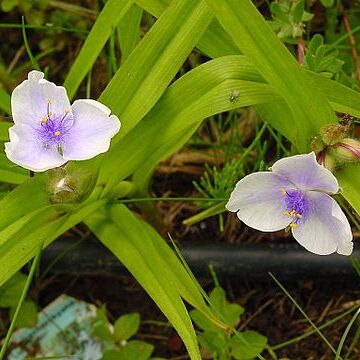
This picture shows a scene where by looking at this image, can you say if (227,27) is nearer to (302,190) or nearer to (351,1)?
(302,190)

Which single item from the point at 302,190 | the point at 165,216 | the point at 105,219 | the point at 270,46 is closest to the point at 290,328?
the point at 165,216

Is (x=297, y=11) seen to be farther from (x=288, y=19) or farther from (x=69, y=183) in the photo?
(x=69, y=183)

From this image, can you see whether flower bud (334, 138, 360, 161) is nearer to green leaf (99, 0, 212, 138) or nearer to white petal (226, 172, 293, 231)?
white petal (226, 172, 293, 231)

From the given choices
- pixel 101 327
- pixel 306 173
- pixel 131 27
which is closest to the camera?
pixel 306 173

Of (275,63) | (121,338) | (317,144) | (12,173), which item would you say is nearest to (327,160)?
(317,144)

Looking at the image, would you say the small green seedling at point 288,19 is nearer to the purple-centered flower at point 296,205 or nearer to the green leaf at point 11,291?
the purple-centered flower at point 296,205

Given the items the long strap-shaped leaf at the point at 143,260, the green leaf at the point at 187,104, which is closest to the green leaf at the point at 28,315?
the long strap-shaped leaf at the point at 143,260

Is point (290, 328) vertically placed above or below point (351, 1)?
below
